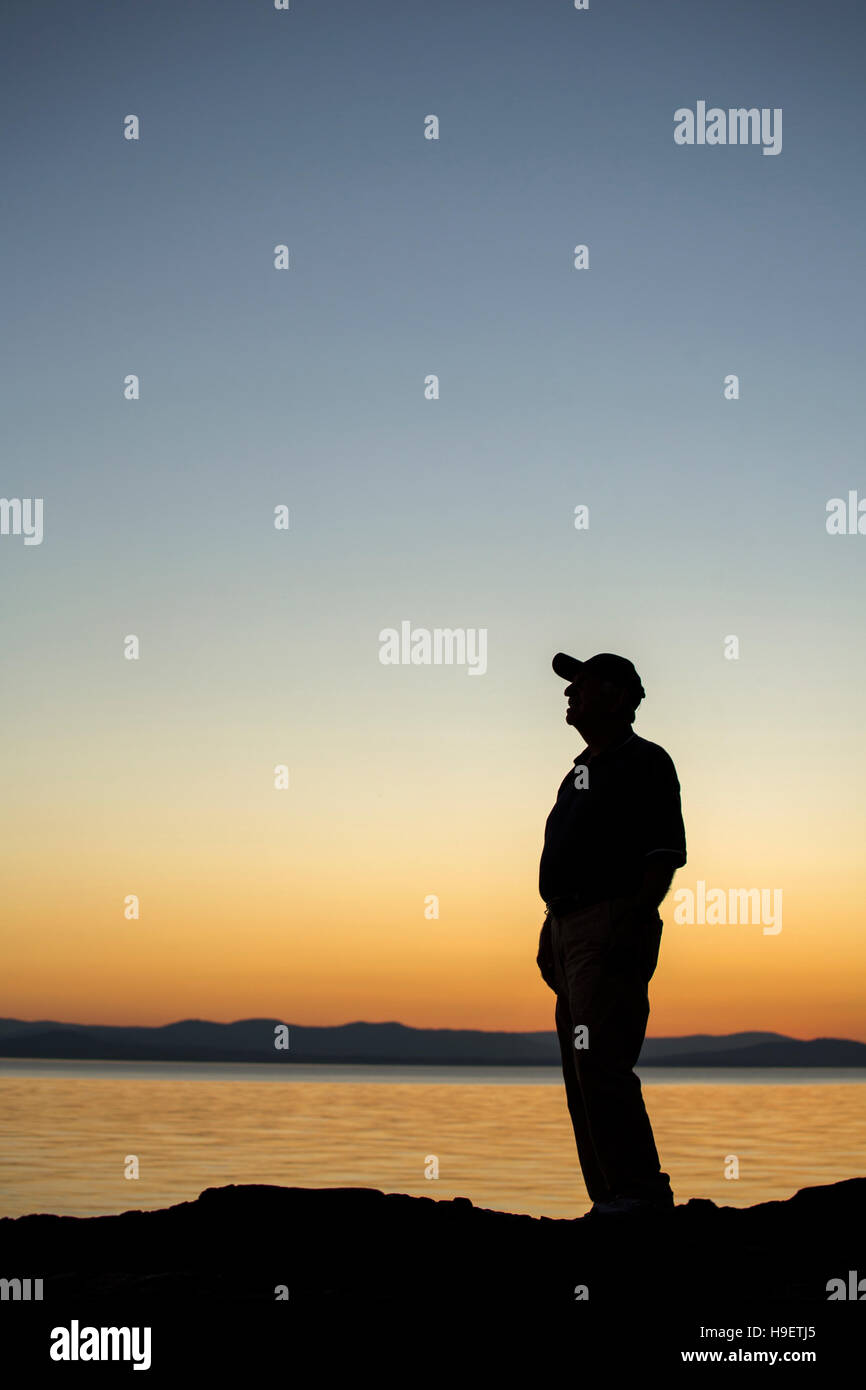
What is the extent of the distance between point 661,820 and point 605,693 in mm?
635

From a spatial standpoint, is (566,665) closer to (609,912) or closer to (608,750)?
(608,750)

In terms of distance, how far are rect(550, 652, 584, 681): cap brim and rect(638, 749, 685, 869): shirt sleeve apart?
588mm

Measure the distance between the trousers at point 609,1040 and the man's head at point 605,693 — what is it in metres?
0.82

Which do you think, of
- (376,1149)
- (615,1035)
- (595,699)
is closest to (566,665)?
(595,699)

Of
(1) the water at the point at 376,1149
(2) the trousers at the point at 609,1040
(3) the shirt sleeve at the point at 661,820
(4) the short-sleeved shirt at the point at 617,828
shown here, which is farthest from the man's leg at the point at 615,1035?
(1) the water at the point at 376,1149

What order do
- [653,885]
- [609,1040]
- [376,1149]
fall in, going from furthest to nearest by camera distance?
1. [376,1149]
2. [653,885]
3. [609,1040]

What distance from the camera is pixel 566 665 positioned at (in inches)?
232

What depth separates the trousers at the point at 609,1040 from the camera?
5.15 metres

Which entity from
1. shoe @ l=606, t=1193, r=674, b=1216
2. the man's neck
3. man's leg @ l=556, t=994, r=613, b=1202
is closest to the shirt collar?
the man's neck

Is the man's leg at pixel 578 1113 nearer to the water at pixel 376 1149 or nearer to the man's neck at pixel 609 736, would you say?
the man's neck at pixel 609 736

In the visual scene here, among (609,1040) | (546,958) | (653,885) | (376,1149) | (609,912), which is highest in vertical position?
(653,885)

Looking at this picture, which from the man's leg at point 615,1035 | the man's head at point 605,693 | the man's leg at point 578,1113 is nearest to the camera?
the man's leg at point 615,1035
